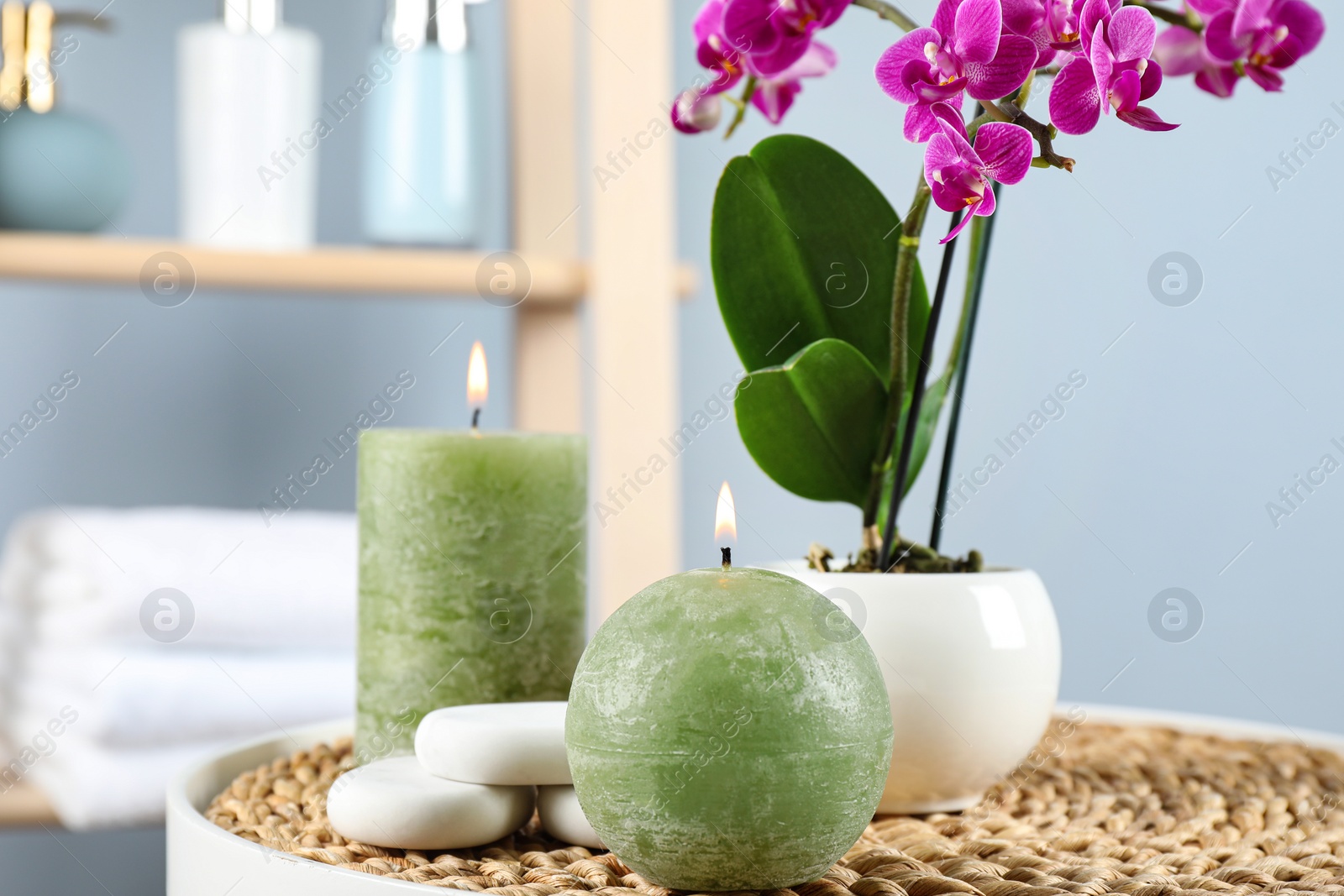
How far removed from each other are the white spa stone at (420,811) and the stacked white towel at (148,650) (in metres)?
0.45

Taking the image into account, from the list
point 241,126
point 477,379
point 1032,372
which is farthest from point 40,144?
point 1032,372

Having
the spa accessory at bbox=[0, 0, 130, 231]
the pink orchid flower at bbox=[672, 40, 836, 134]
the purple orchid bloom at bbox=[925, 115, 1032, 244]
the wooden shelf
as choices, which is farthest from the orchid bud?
the spa accessory at bbox=[0, 0, 130, 231]

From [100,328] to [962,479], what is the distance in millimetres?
671

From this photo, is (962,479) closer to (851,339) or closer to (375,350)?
(375,350)

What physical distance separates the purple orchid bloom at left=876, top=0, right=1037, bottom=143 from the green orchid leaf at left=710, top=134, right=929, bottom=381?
0.06 metres

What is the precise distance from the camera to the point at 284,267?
0.78 m

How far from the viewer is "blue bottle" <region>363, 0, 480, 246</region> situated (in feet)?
2.70

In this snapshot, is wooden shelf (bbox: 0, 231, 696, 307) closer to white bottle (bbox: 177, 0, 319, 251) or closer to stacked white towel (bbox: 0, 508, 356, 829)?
white bottle (bbox: 177, 0, 319, 251)

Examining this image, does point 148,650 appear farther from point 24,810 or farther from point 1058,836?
point 1058,836

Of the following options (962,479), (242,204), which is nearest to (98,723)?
(242,204)

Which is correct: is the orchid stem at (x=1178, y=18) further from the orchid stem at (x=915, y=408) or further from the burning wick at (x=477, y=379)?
the burning wick at (x=477, y=379)

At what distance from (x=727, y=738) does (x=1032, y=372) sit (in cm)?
84

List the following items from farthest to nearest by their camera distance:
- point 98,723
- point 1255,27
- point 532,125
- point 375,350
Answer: point 375,350 → point 532,125 → point 98,723 → point 1255,27

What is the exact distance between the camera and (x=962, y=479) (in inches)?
39.7
